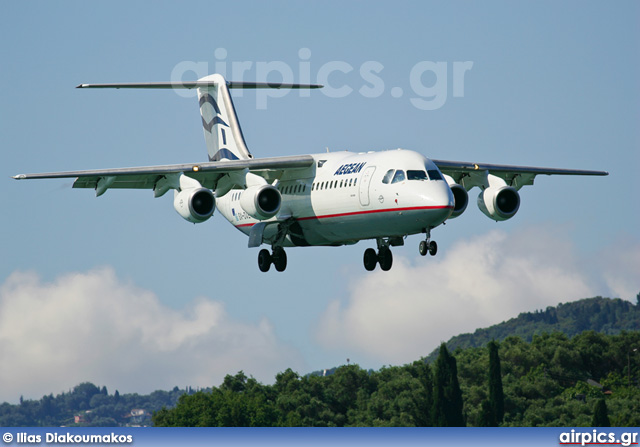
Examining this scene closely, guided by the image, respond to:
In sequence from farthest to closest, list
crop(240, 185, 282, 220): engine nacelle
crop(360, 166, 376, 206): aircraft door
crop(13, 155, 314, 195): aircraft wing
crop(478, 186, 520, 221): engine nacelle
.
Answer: crop(478, 186, 520, 221): engine nacelle < crop(13, 155, 314, 195): aircraft wing < crop(240, 185, 282, 220): engine nacelle < crop(360, 166, 376, 206): aircraft door

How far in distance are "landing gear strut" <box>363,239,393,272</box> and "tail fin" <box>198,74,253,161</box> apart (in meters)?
4.91

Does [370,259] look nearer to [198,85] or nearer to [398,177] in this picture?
[398,177]

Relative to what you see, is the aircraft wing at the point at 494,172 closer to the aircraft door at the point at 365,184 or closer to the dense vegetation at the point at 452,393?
the aircraft door at the point at 365,184

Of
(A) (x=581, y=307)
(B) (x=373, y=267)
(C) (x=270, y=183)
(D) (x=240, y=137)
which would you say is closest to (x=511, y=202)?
(B) (x=373, y=267)

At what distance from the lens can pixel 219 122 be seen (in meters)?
30.4

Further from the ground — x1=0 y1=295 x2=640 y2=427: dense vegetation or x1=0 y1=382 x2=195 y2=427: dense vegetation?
x1=0 y1=382 x2=195 y2=427: dense vegetation

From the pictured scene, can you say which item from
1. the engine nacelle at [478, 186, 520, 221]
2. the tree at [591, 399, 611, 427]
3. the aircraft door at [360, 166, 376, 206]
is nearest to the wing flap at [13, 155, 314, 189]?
the aircraft door at [360, 166, 376, 206]

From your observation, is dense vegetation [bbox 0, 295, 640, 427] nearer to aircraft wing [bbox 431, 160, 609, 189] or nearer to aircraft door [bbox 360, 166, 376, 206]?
aircraft wing [bbox 431, 160, 609, 189]

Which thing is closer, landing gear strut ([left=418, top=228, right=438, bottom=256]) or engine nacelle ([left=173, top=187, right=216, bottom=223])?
landing gear strut ([left=418, top=228, right=438, bottom=256])

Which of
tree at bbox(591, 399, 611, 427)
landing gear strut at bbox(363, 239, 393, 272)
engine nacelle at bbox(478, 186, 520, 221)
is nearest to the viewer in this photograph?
engine nacelle at bbox(478, 186, 520, 221)

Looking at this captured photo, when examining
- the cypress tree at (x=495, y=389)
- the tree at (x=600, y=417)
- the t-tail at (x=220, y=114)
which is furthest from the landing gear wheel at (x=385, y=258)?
the cypress tree at (x=495, y=389)

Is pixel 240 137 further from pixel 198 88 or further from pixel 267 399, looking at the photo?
pixel 267 399

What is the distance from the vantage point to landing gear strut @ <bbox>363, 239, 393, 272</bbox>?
1019 inches

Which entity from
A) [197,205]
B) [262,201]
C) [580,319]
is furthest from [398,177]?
[580,319]
